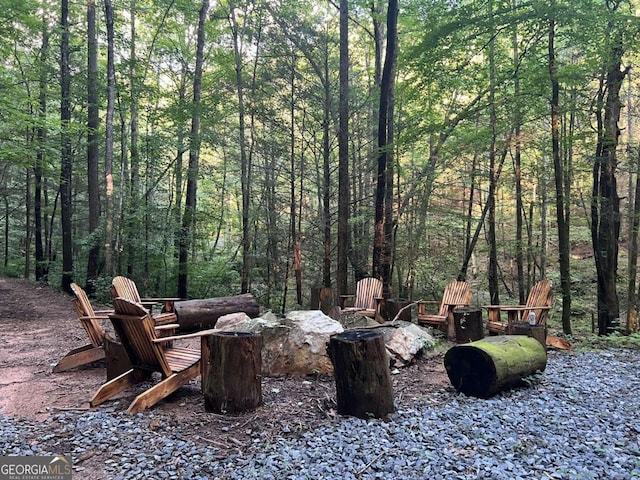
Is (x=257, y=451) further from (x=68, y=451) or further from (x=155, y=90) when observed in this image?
(x=155, y=90)

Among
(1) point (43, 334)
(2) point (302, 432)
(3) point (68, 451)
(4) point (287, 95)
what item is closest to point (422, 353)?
(2) point (302, 432)

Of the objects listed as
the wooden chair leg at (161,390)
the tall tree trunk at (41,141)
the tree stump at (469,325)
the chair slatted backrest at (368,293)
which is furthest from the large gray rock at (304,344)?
the tall tree trunk at (41,141)

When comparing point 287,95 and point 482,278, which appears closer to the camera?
point 287,95

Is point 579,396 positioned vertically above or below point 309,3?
below

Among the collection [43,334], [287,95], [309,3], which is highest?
[309,3]

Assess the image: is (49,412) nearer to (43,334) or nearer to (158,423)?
(158,423)

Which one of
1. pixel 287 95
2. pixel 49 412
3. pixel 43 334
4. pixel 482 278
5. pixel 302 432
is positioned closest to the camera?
pixel 302 432

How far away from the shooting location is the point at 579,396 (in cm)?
366

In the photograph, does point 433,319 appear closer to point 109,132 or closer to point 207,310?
point 207,310

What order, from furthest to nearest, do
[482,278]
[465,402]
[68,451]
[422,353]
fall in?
[482,278]
[422,353]
[465,402]
[68,451]

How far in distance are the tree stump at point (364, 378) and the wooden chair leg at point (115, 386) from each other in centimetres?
197

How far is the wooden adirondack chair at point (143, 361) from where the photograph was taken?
3338 mm

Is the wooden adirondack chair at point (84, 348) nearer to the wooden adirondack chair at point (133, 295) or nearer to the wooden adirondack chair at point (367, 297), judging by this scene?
the wooden adirondack chair at point (133, 295)

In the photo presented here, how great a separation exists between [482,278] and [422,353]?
10.5 metres
